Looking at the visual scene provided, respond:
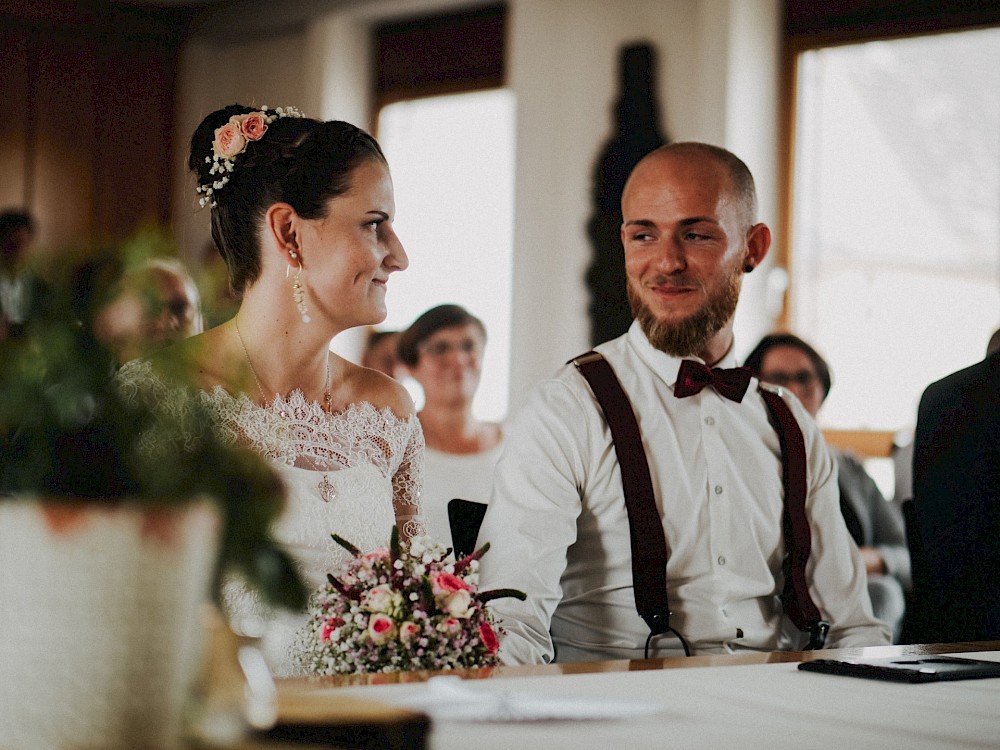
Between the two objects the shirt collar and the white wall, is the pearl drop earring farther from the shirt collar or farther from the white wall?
the white wall

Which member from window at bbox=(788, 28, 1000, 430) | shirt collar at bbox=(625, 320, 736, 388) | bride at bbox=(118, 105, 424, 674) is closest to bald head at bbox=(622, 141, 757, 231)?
shirt collar at bbox=(625, 320, 736, 388)

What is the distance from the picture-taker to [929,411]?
9.48ft

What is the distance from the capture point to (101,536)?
651mm

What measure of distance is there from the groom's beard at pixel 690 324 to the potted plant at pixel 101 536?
6.38ft

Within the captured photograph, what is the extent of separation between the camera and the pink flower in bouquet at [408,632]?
67.0 inches

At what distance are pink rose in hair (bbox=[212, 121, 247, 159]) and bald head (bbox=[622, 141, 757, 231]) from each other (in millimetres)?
804

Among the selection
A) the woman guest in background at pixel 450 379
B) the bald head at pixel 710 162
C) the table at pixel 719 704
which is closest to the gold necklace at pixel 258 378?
the bald head at pixel 710 162

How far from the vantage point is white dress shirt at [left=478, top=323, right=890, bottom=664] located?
7.76ft

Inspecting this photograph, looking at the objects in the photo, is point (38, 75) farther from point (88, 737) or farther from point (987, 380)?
point (88, 737)

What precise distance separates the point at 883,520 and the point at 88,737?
4.27 metres

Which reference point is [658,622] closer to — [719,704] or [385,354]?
[719,704]

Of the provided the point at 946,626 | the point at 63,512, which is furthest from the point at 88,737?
the point at 946,626

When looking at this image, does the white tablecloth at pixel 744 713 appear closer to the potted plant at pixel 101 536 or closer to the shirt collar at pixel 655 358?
the potted plant at pixel 101 536

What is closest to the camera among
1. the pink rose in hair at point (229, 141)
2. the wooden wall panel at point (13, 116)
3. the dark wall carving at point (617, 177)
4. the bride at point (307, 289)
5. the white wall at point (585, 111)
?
the bride at point (307, 289)
